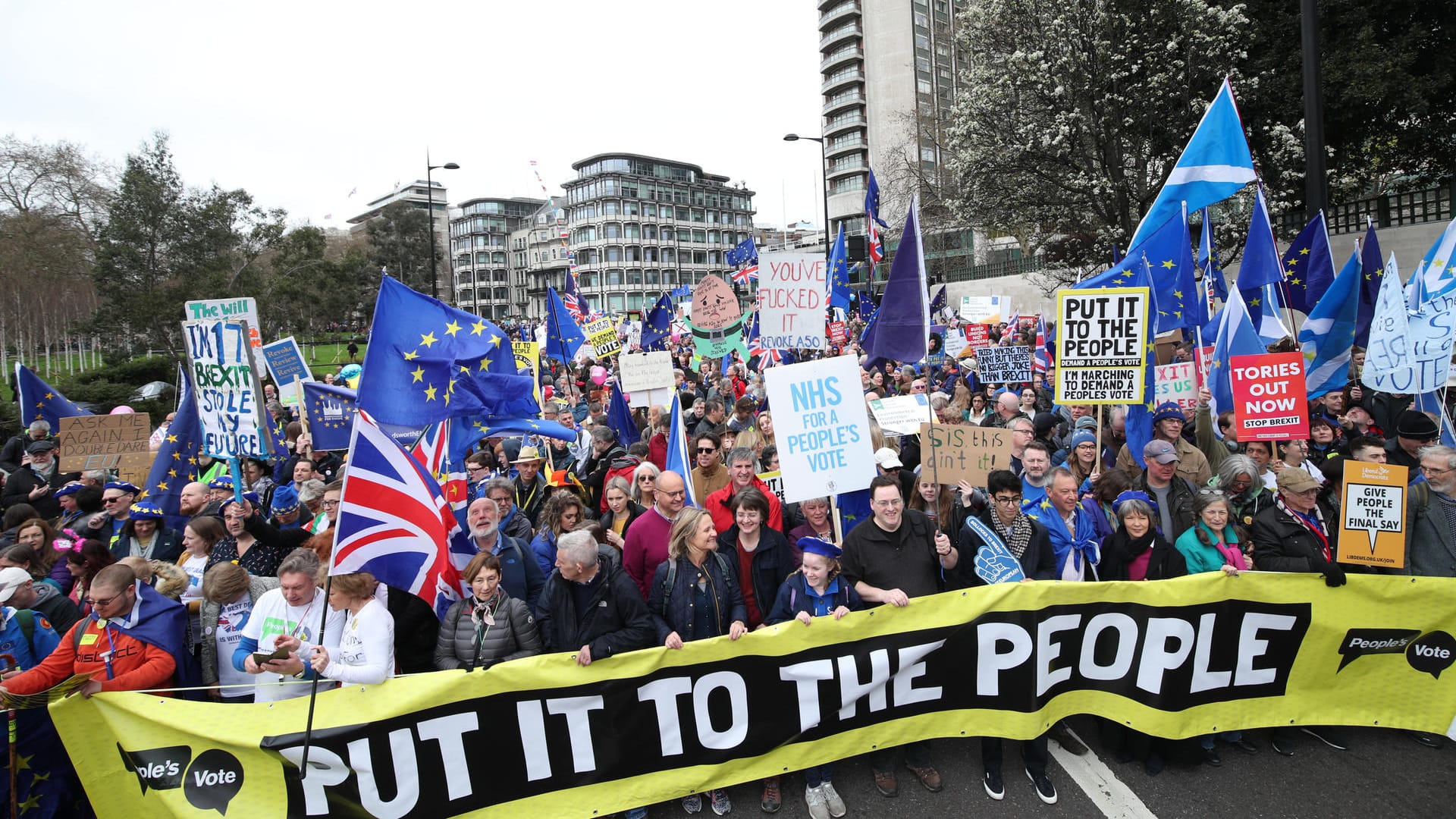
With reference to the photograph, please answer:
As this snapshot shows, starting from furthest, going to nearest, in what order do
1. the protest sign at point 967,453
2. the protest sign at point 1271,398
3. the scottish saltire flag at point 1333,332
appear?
the scottish saltire flag at point 1333,332 < the protest sign at point 1271,398 < the protest sign at point 967,453

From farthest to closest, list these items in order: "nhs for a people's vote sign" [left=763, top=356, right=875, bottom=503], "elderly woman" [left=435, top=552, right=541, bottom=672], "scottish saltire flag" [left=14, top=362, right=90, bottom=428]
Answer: "scottish saltire flag" [left=14, top=362, right=90, bottom=428], "nhs for a people's vote sign" [left=763, top=356, right=875, bottom=503], "elderly woman" [left=435, top=552, right=541, bottom=672]

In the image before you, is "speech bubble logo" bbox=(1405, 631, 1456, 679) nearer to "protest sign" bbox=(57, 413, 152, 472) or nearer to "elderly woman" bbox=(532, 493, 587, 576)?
"elderly woman" bbox=(532, 493, 587, 576)

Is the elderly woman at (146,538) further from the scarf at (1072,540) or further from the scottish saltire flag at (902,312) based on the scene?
the scarf at (1072,540)

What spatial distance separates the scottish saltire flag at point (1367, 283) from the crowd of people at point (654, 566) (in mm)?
3383

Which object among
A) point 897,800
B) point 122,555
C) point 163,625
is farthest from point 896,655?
point 122,555

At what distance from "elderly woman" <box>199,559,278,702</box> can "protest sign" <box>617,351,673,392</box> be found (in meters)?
6.06

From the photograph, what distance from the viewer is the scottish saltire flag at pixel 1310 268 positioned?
34.6 feet

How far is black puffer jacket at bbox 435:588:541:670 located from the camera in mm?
4258

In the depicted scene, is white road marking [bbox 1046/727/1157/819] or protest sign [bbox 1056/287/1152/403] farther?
protest sign [bbox 1056/287/1152/403]

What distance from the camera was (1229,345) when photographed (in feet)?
26.8

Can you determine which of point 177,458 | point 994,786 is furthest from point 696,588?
point 177,458

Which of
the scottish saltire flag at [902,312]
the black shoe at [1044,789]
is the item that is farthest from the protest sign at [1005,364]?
the black shoe at [1044,789]

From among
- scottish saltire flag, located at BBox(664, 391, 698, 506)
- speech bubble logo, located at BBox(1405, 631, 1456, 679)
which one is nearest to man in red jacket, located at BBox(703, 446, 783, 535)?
scottish saltire flag, located at BBox(664, 391, 698, 506)

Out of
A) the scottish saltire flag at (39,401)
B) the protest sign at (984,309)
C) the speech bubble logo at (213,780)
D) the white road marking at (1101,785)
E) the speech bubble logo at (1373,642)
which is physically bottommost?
the white road marking at (1101,785)
